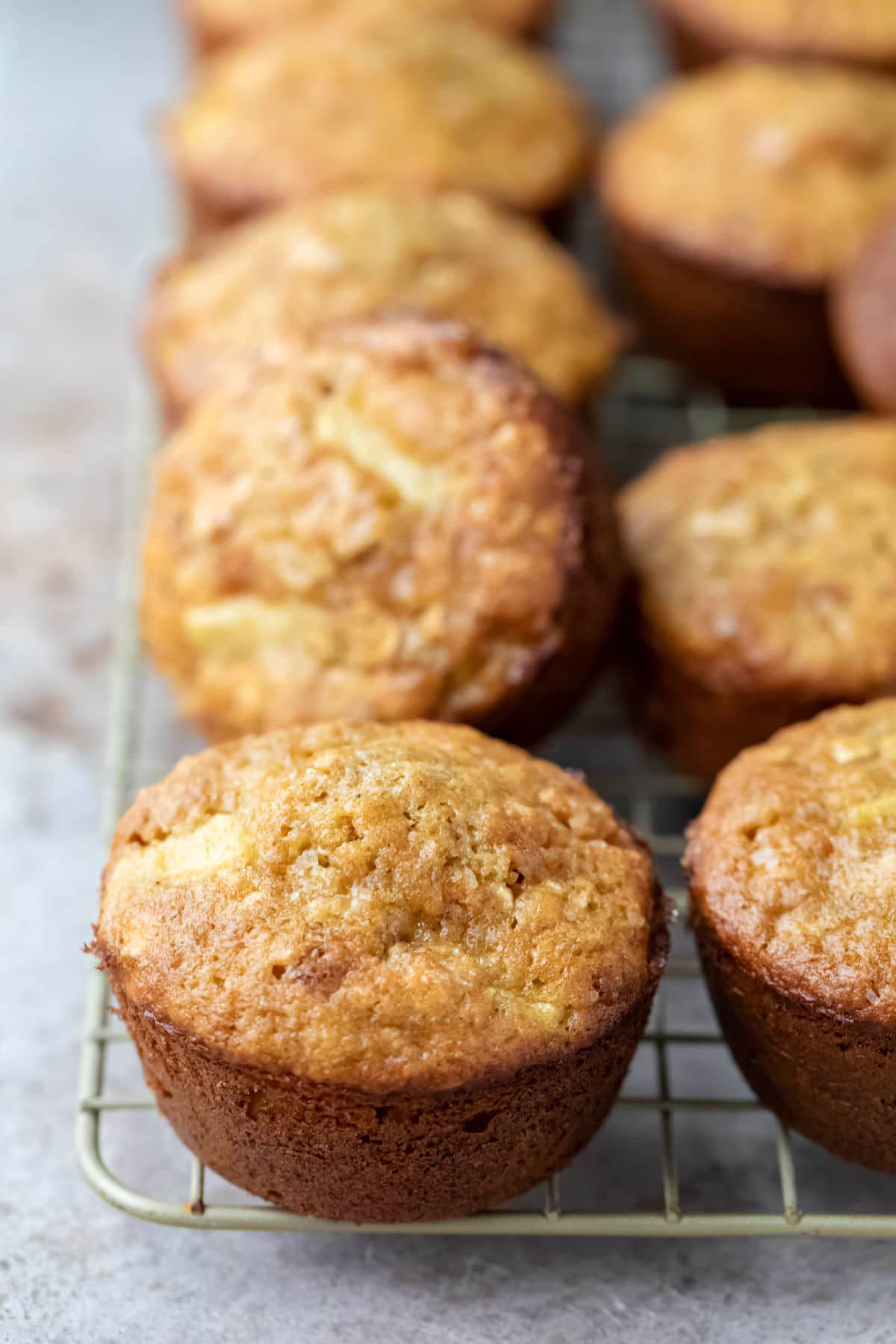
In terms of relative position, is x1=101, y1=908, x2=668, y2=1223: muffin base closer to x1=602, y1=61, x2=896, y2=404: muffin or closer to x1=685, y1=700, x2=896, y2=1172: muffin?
x1=685, y1=700, x2=896, y2=1172: muffin

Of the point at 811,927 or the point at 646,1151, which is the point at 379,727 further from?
the point at 646,1151

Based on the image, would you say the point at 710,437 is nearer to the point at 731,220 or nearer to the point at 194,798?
the point at 731,220

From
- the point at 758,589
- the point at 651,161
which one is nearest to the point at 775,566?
the point at 758,589

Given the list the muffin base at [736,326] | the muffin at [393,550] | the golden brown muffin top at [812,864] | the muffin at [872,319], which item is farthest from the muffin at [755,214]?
the golden brown muffin top at [812,864]

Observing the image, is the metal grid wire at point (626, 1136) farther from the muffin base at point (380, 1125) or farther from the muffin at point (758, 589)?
the muffin at point (758, 589)

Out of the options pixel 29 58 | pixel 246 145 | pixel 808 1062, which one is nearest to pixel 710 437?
pixel 246 145

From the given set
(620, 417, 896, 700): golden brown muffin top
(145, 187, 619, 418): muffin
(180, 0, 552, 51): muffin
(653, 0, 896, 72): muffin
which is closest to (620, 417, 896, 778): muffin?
(620, 417, 896, 700): golden brown muffin top

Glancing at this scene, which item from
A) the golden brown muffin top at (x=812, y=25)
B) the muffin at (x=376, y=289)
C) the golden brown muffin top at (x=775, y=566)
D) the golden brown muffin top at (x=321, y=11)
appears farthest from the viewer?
the golden brown muffin top at (x=321, y=11)
